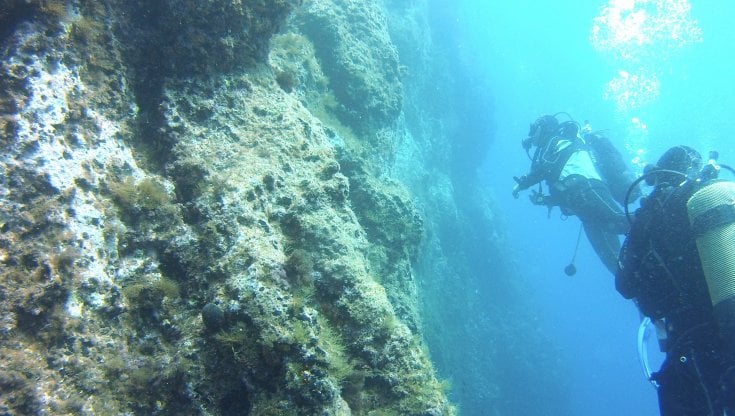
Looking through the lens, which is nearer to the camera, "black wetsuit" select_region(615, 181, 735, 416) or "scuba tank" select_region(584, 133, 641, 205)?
"black wetsuit" select_region(615, 181, 735, 416)

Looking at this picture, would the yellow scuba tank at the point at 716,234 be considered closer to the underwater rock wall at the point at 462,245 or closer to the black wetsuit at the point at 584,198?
the black wetsuit at the point at 584,198

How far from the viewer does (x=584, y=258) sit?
81.2 metres

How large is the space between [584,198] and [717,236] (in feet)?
12.9

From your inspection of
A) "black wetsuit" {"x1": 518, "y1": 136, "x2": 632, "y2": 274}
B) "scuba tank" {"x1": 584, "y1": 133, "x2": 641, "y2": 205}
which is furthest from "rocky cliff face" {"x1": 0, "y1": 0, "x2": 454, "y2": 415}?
"scuba tank" {"x1": 584, "y1": 133, "x2": 641, "y2": 205}

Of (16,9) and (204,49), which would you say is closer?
(16,9)

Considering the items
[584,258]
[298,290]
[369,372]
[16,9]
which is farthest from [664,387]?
[584,258]

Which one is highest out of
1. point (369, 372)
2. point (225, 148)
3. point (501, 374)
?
point (501, 374)

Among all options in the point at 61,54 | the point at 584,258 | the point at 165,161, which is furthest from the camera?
the point at 584,258

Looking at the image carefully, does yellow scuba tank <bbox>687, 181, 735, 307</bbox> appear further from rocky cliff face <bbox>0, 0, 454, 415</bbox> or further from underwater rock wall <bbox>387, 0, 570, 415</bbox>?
underwater rock wall <bbox>387, 0, 570, 415</bbox>

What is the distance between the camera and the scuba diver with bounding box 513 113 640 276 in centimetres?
701

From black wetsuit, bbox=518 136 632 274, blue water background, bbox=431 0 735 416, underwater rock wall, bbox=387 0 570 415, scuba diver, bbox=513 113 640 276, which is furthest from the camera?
blue water background, bbox=431 0 735 416

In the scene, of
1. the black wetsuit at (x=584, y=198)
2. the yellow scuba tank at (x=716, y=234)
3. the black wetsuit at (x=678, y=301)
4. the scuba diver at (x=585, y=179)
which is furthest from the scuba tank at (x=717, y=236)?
the scuba diver at (x=585, y=179)

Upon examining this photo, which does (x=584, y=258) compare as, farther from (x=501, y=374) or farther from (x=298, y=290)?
(x=298, y=290)

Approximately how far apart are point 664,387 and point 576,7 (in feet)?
168
